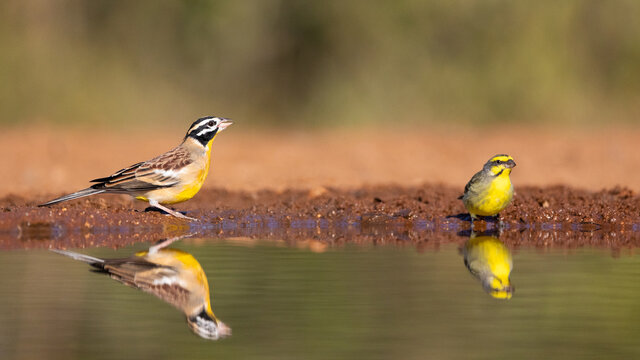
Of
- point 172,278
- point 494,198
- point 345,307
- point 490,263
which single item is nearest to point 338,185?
point 494,198

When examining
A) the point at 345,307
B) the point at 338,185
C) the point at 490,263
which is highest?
the point at 338,185

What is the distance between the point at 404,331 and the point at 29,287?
9.63 ft

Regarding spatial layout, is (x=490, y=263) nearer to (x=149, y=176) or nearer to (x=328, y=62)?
(x=149, y=176)

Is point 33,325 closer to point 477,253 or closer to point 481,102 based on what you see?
point 477,253

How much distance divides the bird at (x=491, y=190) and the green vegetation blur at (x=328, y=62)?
12585mm

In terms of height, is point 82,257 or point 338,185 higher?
point 338,185

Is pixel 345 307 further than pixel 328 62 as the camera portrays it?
No

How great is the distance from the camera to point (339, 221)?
11844 mm

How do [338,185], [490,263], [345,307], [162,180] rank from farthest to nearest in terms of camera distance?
[338,185]
[162,180]
[490,263]
[345,307]

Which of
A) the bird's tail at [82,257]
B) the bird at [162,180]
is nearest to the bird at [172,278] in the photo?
the bird's tail at [82,257]

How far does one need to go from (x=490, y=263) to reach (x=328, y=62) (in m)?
17.0

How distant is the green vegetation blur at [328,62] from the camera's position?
2430 cm

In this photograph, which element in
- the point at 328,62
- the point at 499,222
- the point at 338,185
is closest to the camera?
the point at 499,222

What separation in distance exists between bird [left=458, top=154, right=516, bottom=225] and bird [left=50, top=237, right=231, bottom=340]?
3.32 m
